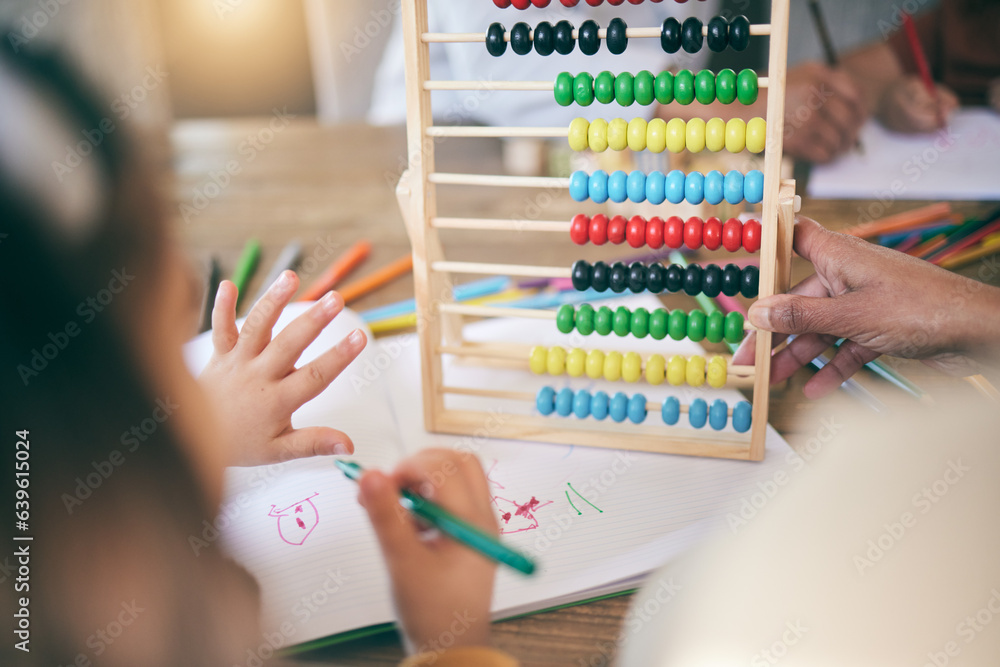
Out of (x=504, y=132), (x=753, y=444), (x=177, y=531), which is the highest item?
(x=504, y=132)

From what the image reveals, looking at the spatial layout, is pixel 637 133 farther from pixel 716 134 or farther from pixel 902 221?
pixel 902 221

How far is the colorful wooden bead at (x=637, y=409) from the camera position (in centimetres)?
80

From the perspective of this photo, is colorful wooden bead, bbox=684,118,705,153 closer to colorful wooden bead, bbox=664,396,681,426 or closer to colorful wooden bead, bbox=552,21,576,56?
colorful wooden bead, bbox=552,21,576,56

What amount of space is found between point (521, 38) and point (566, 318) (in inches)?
11.2

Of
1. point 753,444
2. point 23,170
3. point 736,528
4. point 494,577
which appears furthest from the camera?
point 753,444

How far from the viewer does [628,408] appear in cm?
81

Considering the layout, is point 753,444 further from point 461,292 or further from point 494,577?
point 461,292

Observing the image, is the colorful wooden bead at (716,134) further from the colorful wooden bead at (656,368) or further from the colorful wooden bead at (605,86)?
the colorful wooden bead at (656,368)

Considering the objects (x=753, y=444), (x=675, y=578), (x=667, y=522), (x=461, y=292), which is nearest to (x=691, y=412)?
(x=753, y=444)

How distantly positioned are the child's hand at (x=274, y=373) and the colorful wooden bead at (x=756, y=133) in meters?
0.39

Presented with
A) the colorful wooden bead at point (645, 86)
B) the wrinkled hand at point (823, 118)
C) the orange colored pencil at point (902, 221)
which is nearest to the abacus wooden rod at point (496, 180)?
the colorful wooden bead at point (645, 86)

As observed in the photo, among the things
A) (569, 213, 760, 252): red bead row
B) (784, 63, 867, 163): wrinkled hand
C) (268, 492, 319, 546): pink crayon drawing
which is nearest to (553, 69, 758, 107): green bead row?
(569, 213, 760, 252): red bead row

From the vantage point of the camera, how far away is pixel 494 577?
48 cm

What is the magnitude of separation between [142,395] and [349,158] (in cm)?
132
